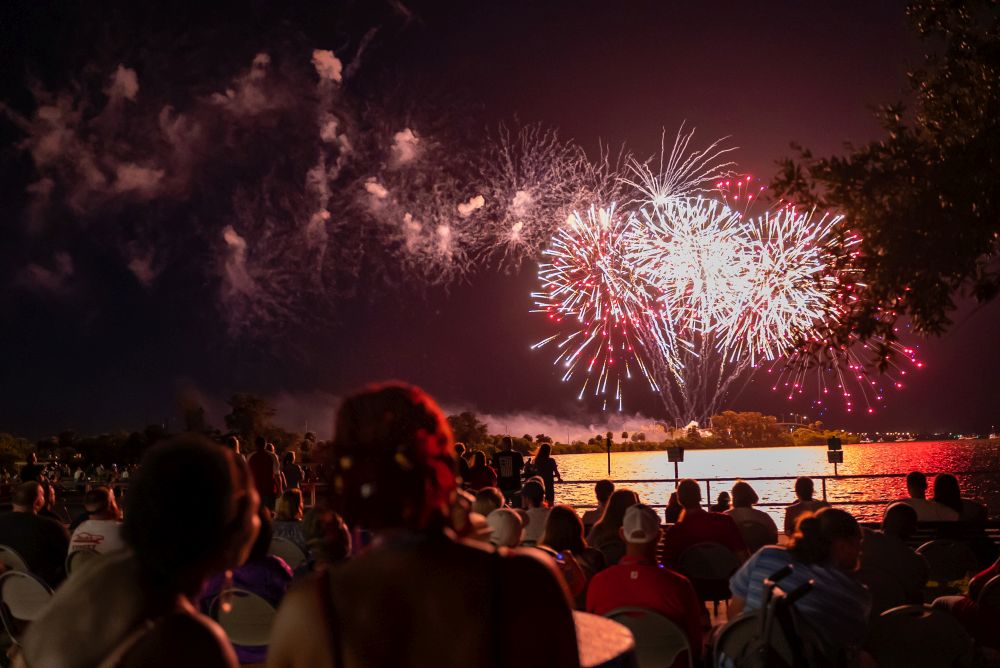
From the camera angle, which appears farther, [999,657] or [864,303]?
[864,303]

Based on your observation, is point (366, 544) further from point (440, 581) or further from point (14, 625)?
point (14, 625)

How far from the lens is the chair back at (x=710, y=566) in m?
8.44

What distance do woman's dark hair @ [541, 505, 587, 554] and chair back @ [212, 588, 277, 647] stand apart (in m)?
2.37

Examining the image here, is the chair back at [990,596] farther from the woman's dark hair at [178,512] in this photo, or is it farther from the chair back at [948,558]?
the woman's dark hair at [178,512]

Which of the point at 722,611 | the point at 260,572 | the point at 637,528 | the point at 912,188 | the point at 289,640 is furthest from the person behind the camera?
the point at 912,188

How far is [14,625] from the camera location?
675 centimetres

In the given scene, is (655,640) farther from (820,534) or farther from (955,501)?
(955,501)

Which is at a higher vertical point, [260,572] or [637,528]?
[637,528]

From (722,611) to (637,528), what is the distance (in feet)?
19.2

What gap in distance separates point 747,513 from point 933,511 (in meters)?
2.01

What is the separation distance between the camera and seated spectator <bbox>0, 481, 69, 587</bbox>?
7.51 meters

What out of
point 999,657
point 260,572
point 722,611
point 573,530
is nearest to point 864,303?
point 722,611

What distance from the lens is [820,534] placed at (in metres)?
4.86

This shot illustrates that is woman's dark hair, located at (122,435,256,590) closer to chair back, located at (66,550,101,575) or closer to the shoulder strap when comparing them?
the shoulder strap
